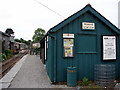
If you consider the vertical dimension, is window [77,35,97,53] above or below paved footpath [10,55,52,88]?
above

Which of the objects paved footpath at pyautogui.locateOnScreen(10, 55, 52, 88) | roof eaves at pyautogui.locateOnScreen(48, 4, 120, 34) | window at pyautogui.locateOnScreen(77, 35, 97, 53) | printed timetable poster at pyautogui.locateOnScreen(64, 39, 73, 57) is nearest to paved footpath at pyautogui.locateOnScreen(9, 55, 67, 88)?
paved footpath at pyautogui.locateOnScreen(10, 55, 52, 88)

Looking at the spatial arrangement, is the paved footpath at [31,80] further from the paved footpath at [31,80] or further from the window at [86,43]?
the window at [86,43]

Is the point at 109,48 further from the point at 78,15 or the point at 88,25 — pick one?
the point at 78,15

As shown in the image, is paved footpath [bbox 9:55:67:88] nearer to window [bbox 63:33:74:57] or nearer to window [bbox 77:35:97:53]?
window [bbox 63:33:74:57]

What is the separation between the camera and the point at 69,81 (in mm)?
6824

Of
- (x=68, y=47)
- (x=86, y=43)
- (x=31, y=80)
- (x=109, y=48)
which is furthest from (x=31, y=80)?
(x=109, y=48)

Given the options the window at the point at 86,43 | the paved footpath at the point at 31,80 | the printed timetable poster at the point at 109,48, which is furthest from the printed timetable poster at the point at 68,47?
the printed timetable poster at the point at 109,48

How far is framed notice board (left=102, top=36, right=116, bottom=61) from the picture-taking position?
8.09 meters

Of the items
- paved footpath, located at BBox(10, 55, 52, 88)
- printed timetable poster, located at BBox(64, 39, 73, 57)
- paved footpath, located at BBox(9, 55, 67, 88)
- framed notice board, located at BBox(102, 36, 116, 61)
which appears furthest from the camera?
framed notice board, located at BBox(102, 36, 116, 61)

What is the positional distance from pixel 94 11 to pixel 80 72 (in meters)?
3.93

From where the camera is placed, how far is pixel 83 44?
7.96 metres

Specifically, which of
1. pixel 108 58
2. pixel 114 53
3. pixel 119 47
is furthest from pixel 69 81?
pixel 119 47

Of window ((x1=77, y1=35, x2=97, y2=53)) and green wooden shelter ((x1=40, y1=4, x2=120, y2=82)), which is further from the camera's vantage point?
window ((x1=77, y1=35, x2=97, y2=53))

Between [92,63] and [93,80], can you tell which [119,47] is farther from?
[93,80]
